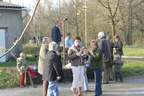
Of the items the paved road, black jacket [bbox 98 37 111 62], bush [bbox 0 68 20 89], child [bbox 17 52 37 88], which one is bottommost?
the paved road

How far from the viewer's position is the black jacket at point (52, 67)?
724 centimetres

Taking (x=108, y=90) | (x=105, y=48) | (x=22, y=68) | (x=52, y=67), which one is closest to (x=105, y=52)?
(x=105, y=48)

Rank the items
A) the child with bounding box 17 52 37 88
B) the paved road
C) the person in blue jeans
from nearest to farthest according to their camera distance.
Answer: the person in blue jeans → the paved road → the child with bounding box 17 52 37 88

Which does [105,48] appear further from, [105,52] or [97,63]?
[97,63]

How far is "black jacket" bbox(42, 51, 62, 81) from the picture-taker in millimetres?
7242

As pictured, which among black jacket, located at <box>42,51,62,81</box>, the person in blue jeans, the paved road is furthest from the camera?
the paved road

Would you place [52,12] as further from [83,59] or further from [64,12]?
[83,59]

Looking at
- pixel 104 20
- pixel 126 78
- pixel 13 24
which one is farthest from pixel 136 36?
pixel 126 78

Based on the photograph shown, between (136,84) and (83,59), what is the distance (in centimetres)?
339

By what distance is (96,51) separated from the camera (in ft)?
28.0

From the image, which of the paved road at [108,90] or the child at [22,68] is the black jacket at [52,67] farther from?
the child at [22,68]

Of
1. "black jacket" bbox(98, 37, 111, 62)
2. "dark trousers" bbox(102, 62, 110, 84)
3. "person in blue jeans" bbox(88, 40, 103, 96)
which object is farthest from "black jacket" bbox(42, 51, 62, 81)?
"dark trousers" bbox(102, 62, 110, 84)

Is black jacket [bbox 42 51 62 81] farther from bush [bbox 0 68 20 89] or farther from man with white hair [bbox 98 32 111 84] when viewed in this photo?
bush [bbox 0 68 20 89]

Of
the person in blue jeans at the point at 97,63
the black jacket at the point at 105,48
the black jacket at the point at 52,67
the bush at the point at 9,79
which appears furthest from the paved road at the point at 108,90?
the black jacket at the point at 52,67
